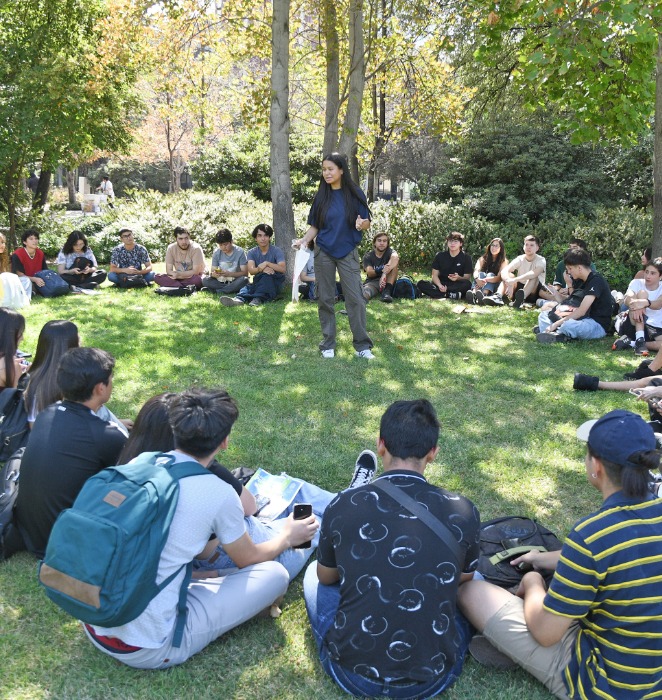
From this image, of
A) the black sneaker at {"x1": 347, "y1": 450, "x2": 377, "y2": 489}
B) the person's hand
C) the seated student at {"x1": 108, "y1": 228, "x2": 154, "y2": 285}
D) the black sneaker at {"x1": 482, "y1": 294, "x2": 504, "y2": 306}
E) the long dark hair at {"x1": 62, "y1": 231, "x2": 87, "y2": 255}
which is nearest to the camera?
the person's hand

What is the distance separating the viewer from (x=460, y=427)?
5547 millimetres

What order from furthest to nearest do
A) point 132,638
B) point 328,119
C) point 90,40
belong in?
1. point 90,40
2. point 328,119
3. point 132,638

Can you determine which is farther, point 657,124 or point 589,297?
point 657,124

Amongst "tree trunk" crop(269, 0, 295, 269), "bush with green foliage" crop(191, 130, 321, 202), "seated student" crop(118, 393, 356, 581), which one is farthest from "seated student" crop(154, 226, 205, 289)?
"bush with green foliage" crop(191, 130, 321, 202)

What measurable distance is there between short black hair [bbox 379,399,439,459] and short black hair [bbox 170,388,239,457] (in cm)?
66

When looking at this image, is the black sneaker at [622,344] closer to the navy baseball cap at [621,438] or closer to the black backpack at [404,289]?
the black backpack at [404,289]

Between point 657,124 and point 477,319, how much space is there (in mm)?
3911

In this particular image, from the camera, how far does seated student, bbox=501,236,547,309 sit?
1029 cm

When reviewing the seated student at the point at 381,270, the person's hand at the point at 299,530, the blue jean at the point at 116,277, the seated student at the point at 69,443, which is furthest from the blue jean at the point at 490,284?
the seated student at the point at 69,443

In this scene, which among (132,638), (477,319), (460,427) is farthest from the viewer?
(477,319)

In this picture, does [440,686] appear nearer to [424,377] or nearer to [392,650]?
[392,650]

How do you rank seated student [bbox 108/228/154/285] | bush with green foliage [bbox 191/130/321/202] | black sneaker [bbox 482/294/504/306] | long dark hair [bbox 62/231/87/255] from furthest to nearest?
bush with green foliage [bbox 191/130/321/202]
seated student [bbox 108/228/154/285]
long dark hair [bbox 62/231/87/255]
black sneaker [bbox 482/294/504/306]

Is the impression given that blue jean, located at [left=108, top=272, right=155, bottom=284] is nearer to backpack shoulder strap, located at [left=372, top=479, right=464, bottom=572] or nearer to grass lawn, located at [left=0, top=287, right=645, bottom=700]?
grass lawn, located at [left=0, top=287, right=645, bottom=700]

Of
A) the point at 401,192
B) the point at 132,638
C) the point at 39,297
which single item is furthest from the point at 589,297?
the point at 401,192
